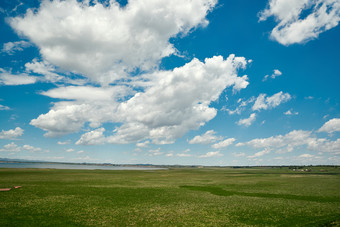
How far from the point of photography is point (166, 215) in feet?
100.0

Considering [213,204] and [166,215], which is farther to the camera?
[213,204]

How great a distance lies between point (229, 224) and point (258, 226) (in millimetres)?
3612

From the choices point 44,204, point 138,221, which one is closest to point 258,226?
point 138,221

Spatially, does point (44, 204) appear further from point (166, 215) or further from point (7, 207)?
point (166, 215)

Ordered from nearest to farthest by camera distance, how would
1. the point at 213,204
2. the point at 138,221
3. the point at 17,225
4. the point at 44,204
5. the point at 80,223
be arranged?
the point at 17,225
the point at 80,223
the point at 138,221
the point at 44,204
the point at 213,204

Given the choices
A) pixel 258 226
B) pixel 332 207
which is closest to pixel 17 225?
pixel 258 226

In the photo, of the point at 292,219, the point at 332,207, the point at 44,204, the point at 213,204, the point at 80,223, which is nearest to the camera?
the point at 80,223

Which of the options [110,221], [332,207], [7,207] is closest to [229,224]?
[110,221]

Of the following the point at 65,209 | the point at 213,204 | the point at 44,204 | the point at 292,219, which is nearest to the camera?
the point at 292,219

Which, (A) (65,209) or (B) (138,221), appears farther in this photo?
(A) (65,209)

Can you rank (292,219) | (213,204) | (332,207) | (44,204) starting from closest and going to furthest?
(292,219) < (44,204) < (332,207) < (213,204)

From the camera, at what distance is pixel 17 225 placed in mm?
23438

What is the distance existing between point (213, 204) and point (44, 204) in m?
29.9

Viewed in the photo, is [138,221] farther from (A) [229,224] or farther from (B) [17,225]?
(B) [17,225]
